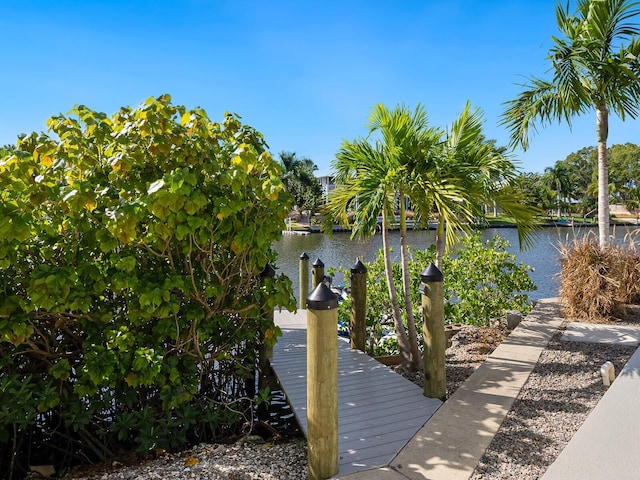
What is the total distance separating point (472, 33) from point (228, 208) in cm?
763

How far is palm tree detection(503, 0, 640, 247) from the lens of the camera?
639 centimetres

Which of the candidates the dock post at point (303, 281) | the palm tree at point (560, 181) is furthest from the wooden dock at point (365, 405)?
the palm tree at point (560, 181)

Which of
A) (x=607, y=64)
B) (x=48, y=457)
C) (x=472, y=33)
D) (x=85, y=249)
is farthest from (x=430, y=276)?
(x=472, y=33)

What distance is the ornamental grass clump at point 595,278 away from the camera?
5.62 metres

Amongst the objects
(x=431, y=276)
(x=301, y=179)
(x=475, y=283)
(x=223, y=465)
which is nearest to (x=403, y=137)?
(x=431, y=276)

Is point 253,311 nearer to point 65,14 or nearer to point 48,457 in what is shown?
point 48,457

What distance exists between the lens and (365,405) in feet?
11.2

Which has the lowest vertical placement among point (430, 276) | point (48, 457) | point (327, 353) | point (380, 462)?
point (48, 457)

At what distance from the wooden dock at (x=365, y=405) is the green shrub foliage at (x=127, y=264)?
85cm

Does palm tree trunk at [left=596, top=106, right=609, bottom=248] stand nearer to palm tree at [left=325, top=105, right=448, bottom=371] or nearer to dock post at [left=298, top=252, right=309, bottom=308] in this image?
palm tree at [left=325, top=105, right=448, bottom=371]

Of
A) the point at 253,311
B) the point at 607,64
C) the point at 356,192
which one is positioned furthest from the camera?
the point at 607,64

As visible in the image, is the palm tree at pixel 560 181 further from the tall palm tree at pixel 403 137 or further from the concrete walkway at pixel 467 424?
the tall palm tree at pixel 403 137

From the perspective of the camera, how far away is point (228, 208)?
268cm

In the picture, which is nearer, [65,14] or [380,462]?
[380,462]
